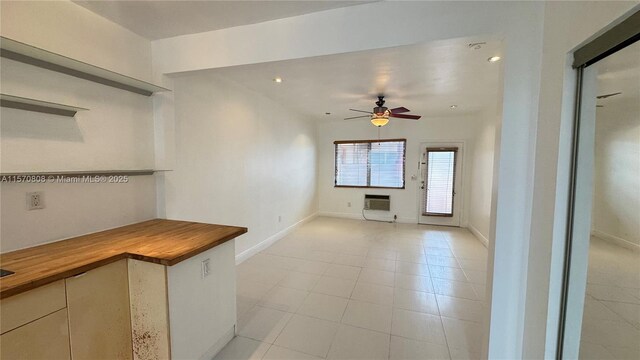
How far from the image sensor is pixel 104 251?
149cm

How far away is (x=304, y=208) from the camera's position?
5.82 m

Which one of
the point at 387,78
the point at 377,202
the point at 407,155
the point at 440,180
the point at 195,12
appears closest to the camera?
the point at 195,12

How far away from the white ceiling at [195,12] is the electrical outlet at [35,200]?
1.36 m

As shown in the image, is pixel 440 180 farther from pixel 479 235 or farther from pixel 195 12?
pixel 195 12

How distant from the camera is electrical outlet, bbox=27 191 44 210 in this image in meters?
1.54

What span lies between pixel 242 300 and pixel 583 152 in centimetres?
288

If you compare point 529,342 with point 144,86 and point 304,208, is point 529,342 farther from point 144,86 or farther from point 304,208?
point 304,208

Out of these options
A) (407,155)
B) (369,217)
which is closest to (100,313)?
(369,217)

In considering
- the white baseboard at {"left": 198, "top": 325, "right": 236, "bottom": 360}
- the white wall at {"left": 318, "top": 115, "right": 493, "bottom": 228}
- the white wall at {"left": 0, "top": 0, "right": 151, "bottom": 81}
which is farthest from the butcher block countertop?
the white wall at {"left": 318, "top": 115, "right": 493, "bottom": 228}

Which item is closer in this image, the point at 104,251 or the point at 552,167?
the point at 552,167

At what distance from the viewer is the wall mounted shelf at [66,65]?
4.58 feet

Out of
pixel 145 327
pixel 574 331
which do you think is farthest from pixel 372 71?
pixel 145 327

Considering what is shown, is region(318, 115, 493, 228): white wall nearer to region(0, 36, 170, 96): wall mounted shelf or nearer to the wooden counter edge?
region(0, 36, 170, 96): wall mounted shelf

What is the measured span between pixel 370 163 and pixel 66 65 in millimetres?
5491
